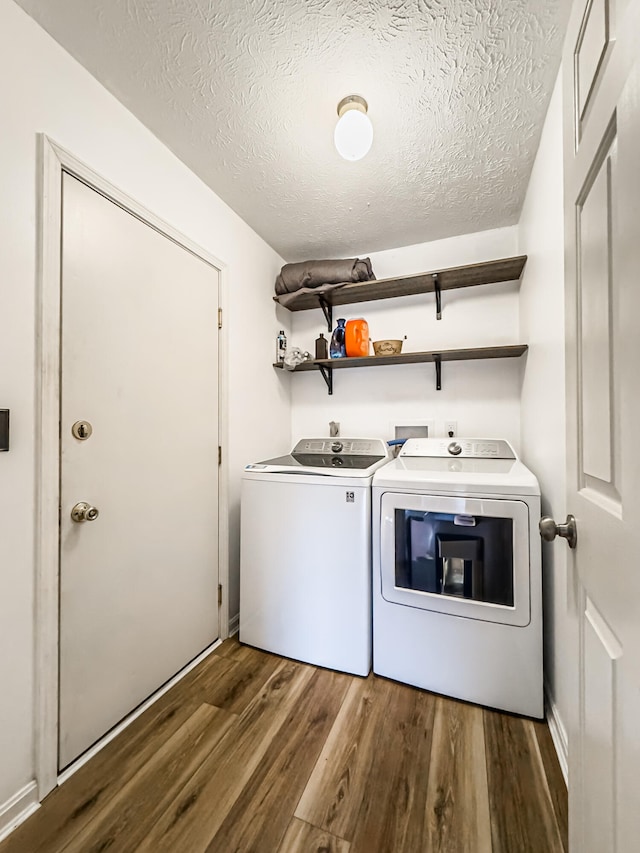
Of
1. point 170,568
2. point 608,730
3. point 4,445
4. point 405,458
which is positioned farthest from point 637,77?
point 170,568

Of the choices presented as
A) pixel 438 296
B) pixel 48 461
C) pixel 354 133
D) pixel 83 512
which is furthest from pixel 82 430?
pixel 438 296

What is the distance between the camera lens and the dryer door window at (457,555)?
134 centimetres

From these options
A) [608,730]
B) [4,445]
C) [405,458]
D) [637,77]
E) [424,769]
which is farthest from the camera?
[405,458]

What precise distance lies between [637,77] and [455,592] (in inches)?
59.8

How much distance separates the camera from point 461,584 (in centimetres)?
143

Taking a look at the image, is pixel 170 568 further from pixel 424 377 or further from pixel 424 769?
pixel 424 377

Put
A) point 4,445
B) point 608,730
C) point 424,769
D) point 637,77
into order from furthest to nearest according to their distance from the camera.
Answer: point 424,769
point 4,445
point 608,730
point 637,77

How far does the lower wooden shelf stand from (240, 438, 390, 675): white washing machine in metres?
0.70

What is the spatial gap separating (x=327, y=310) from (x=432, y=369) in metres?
0.83

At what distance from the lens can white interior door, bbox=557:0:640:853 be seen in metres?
0.47

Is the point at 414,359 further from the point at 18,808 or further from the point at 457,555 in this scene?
the point at 18,808

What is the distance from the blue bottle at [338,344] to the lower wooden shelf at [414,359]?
5 cm

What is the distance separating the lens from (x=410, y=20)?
1.03m

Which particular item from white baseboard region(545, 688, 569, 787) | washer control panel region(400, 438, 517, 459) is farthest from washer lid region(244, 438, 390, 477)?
white baseboard region(545, 688, 569, 787)
